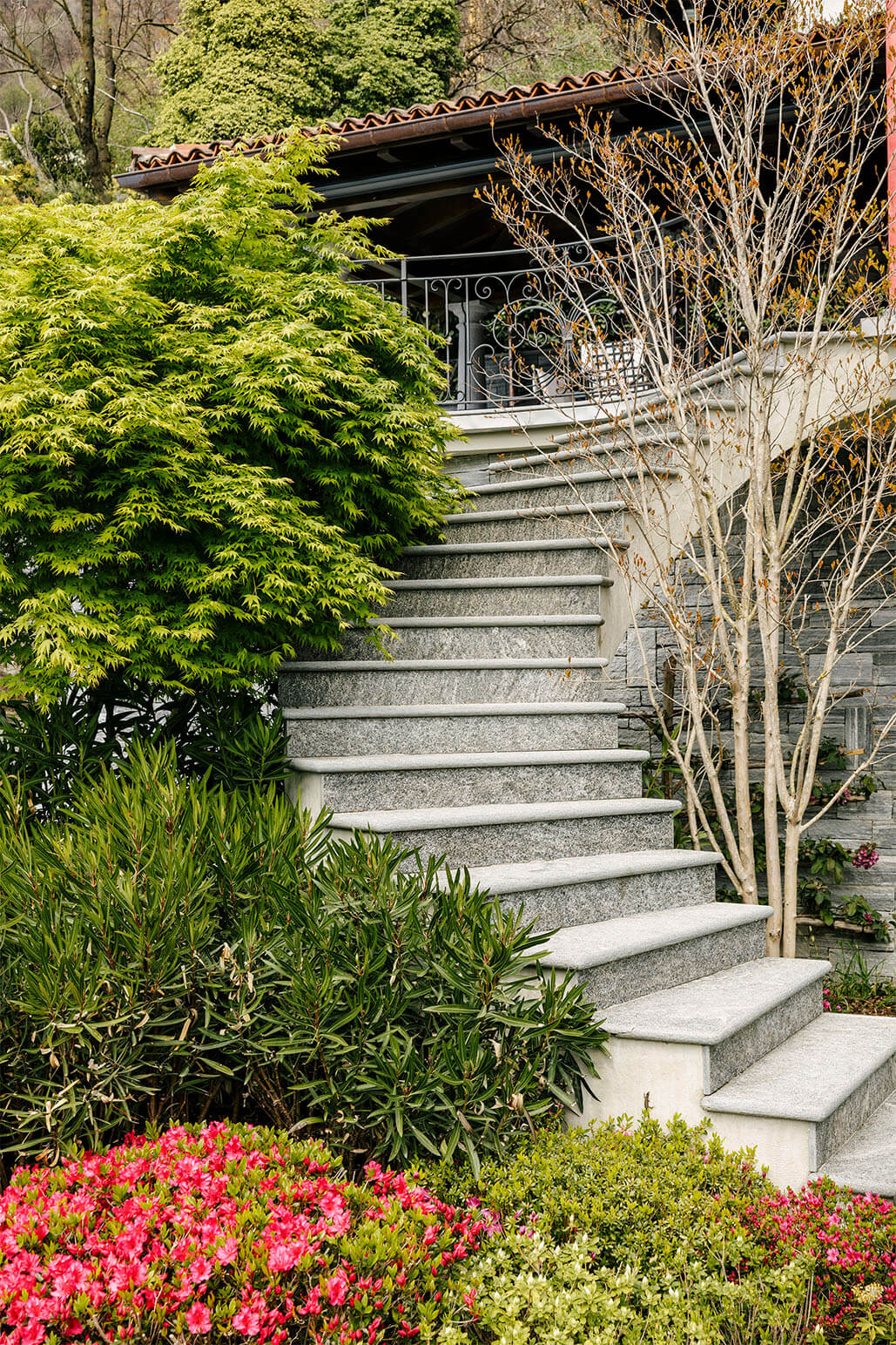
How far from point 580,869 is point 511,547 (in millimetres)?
1934

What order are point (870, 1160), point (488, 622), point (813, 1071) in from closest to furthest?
point (870, 1160) → point (813, 1071) → point (488, 622)

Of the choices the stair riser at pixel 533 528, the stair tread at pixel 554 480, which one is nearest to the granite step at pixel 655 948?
the stair riser at pixel 533 528

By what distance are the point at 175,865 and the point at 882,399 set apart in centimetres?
355

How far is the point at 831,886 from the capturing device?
5.55m

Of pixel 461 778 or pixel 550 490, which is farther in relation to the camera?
pixel 550 490

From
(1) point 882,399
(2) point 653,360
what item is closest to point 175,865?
(2) point 653,360

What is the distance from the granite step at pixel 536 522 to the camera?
4875 mm

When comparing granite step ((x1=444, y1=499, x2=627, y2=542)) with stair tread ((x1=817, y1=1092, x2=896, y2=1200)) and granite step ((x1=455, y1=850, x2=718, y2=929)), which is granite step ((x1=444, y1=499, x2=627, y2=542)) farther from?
stair tread ((x1=817, y1=1092, x2=896, y2=1200))

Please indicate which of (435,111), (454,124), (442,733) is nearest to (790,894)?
(442,733)

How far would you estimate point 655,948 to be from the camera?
3.09 meters

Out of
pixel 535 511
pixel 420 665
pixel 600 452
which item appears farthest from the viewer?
pixel 600 452

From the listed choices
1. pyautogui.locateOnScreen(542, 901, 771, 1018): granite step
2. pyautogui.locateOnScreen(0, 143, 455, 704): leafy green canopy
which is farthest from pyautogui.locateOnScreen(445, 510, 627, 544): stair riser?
pyautogui.locateOnScreen(542, 901, 771, 1018): granite step

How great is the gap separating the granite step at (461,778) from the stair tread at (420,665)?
42 cm

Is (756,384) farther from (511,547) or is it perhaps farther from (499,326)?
(499,326)
